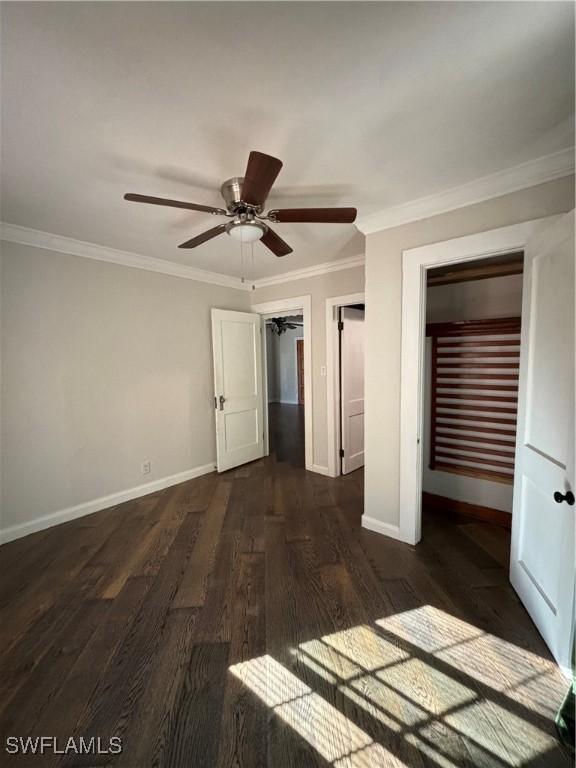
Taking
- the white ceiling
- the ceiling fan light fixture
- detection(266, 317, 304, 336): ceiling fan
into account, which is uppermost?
the white ceiling

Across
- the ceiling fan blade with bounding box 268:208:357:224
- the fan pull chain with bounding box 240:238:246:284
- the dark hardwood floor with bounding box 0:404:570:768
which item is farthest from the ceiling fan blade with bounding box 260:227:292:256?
the dark hardwood floor with bounding box 0:404:570:768

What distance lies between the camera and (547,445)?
1.54m

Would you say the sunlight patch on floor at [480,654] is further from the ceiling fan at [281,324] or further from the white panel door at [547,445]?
the ceiling fan at [281,324]

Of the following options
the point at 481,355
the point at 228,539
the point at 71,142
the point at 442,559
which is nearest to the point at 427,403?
the point at 481,355

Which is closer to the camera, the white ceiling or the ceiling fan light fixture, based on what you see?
the white ceiling

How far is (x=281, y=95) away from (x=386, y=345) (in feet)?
5.24

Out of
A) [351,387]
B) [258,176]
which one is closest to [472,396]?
[351,387]

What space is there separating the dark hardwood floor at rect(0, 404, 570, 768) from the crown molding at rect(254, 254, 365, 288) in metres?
2.61

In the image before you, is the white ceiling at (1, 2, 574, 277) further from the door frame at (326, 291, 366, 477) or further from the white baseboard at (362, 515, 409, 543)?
the white baseboard at (362, 515, 409, 543)

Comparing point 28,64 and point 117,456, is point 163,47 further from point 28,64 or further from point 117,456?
point 117,456

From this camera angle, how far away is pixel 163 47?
104cm

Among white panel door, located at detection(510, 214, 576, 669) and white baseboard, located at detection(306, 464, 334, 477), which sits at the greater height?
white panel door, located at detection(510, 214, 576, 669)

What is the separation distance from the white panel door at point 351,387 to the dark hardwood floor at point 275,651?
127 cm

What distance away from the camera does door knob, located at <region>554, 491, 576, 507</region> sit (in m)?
1.30
